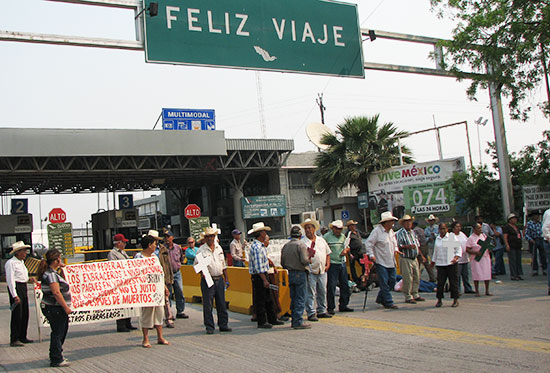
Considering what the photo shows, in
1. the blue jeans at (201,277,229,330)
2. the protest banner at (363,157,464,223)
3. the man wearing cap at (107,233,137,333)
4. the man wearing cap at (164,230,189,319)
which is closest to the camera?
the blue jeans at (201,277,229,330)

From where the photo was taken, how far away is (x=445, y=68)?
49.3ft

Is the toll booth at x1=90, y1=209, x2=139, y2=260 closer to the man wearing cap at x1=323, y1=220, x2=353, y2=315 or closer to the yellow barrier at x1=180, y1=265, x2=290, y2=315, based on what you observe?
the yellow barrier at x1=180, y1=265, x2=290, y2=315

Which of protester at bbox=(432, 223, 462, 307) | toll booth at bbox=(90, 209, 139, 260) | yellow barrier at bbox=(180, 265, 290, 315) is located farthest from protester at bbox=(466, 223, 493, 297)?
toll booth at bbox=(90, 209, 139, 260)

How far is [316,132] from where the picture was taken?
35094 millimetres

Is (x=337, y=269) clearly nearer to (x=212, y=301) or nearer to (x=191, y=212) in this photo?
(x=212, y=301)

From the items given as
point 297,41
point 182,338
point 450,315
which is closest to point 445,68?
point 297,41

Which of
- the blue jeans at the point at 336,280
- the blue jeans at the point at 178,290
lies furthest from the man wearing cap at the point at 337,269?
the blue jeans at the point at 178,290

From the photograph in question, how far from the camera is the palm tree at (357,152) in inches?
1249

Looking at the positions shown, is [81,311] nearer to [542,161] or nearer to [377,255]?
[377,255]

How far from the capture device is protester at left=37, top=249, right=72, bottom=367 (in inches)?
296

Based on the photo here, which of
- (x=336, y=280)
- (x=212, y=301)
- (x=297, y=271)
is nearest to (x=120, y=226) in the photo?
(x=336, y=280)

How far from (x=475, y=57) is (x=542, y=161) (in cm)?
618

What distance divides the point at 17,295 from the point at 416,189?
24.6 m

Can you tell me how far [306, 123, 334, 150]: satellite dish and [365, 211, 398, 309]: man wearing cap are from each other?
22730 millimetres
